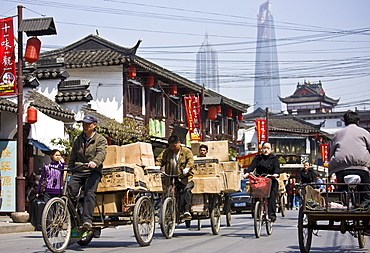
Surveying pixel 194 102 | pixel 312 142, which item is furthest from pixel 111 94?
pixel 312 142

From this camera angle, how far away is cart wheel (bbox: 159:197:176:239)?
34.8 feet

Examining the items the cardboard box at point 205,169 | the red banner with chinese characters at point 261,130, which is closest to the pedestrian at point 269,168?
the cardboard box at point 205,169

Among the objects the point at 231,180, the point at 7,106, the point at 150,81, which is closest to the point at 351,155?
the point at 231,180

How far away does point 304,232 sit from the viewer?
27.0ft

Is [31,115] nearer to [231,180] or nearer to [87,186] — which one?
[231,180]

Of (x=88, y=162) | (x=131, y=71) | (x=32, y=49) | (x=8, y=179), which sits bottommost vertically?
(x=8, y=179)

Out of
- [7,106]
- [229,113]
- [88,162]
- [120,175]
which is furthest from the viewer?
[229,113]

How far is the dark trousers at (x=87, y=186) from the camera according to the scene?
29.2 feet

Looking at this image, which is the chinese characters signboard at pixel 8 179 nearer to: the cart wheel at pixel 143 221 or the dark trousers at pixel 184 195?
the dark trousers at pixel 184 195

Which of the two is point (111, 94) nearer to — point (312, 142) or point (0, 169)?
point (0, 169)

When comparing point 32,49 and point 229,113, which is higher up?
point 229,113

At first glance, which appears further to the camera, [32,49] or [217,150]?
[32,49]

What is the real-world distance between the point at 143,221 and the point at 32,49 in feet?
36.6

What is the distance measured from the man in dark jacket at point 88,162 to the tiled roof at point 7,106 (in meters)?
10.4
